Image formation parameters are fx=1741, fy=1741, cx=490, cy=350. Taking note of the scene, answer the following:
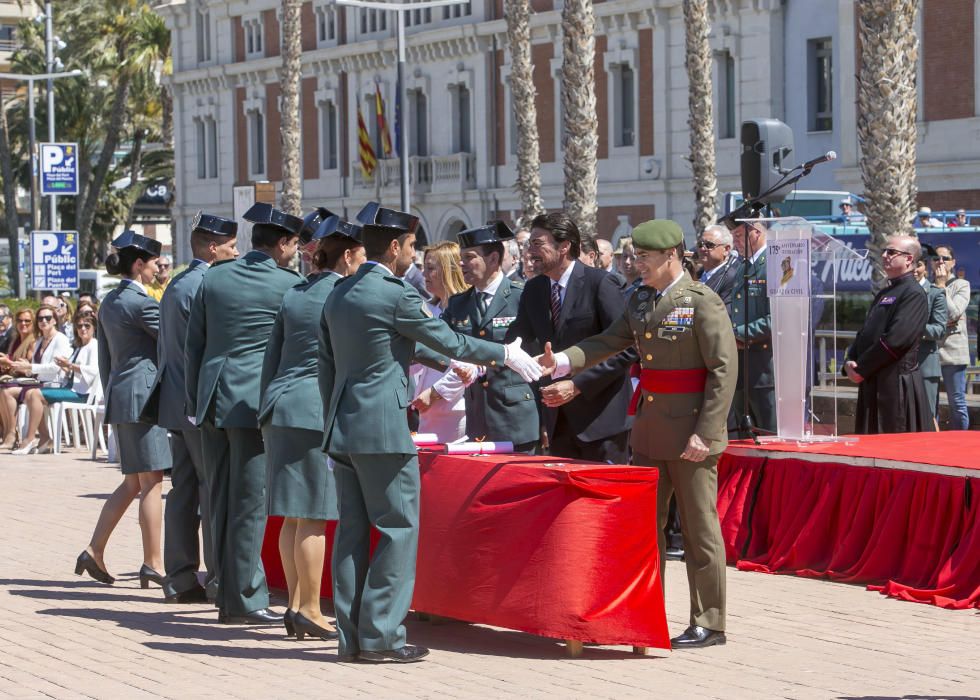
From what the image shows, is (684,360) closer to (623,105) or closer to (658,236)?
(658,236)

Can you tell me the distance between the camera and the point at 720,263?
1180cm

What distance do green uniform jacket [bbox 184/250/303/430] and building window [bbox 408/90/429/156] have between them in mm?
39427

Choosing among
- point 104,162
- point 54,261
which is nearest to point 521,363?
point 54,261

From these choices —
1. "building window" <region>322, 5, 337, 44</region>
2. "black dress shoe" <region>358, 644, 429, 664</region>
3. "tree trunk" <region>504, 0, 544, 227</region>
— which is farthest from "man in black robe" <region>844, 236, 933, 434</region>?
"building window" <region>322, 5, 337, 44</region>

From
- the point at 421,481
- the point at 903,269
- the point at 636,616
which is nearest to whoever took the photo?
the point at 636,616

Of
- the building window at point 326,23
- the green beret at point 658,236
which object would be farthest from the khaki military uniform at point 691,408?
the building window at point 326,23

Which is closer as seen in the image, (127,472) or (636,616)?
(636,616)

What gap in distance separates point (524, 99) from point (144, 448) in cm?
2240

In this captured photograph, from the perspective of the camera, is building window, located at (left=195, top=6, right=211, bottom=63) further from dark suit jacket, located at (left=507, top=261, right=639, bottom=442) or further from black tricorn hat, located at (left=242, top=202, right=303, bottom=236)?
black tricorn hat, located at (left=242, top=202, right=303, bottom=236)

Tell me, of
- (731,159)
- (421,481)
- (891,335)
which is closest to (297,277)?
(421,481)

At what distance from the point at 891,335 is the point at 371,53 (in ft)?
128

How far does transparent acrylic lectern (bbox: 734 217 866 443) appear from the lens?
427 inches

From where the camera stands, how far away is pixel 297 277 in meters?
8.95

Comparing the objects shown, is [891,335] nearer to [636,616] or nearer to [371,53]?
[636,616]
